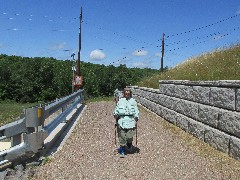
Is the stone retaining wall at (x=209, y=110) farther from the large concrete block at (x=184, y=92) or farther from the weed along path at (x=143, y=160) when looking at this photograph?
the weed along path at (x=143, y=160)

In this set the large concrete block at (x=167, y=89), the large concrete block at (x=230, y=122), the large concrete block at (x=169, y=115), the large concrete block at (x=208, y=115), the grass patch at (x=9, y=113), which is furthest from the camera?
the grass patch at (x=9, y=113)

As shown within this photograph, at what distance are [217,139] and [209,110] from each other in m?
0.92

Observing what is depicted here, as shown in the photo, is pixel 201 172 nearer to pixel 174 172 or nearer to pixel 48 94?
pixel 174 172

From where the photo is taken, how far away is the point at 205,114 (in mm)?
8859

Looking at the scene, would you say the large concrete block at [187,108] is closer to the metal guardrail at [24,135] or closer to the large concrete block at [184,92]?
the large concrete block at [184,92]

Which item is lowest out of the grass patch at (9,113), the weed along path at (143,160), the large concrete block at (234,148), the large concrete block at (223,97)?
the grass patch at (9,113)

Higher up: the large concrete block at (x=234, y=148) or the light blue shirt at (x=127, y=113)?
the light blue shirt at (x=127, y=113)

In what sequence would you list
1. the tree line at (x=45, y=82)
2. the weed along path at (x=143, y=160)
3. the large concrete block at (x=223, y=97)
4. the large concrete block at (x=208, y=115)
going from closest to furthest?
1. the weed along path at (x=143, y=160)
2. the large concrete block at (x=223, y=97)
3. the large concrete block at (x=208, y=115)
4. the tree line at (x=45, y=82)

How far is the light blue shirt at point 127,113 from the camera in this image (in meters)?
7.77

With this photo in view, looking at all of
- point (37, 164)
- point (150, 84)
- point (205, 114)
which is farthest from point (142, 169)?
point (150, 84)

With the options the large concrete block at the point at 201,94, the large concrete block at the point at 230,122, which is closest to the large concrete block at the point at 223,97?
the large concrete block at the point at 230,122

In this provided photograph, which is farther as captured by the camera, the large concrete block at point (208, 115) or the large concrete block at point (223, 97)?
the large concrete block at point (208, 115)

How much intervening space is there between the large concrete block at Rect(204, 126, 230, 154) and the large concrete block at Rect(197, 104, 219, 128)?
172 millimetres

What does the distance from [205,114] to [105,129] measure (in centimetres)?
402
